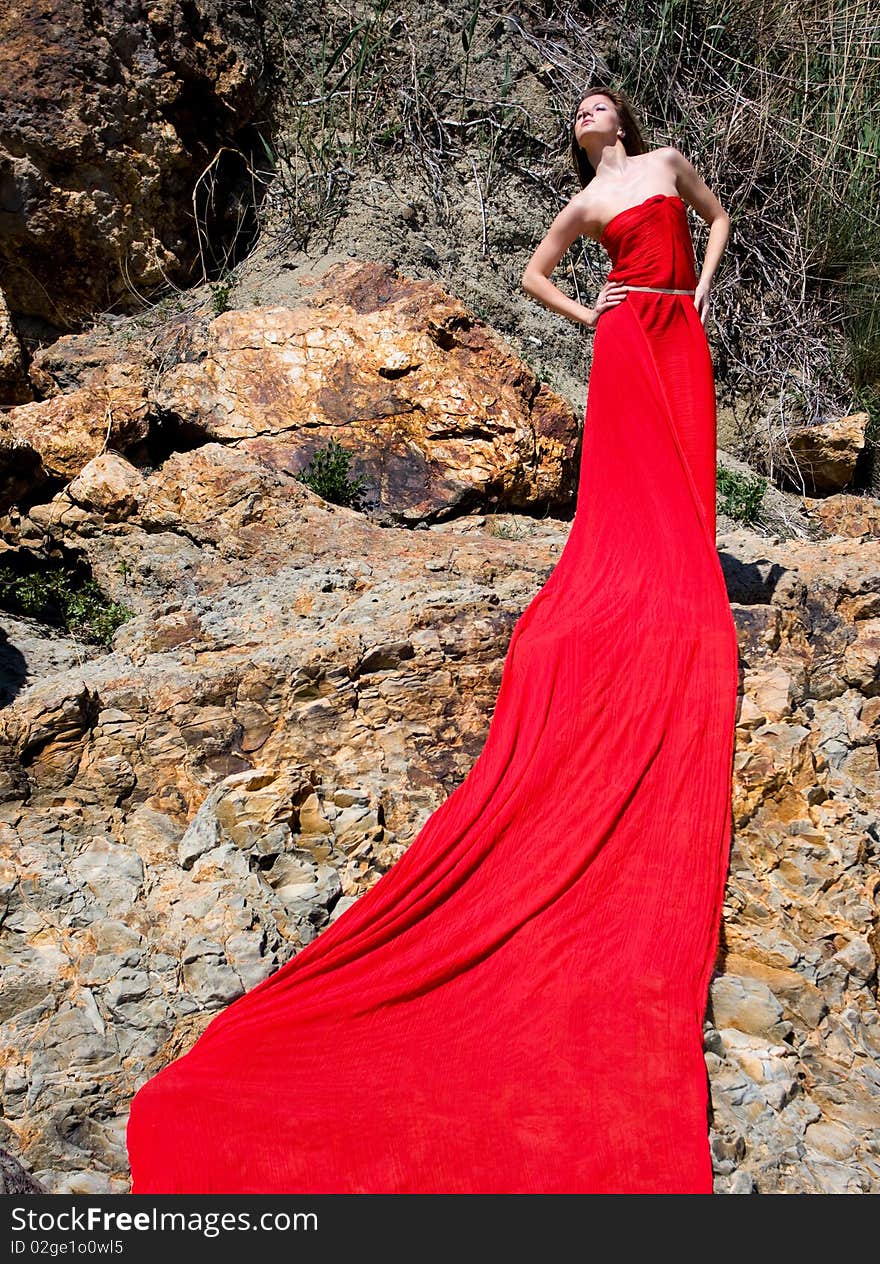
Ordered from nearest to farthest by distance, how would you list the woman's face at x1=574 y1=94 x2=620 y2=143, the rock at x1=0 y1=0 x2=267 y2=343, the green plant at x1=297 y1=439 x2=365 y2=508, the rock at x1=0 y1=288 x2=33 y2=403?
the woman's face at x1=574 y1=94 x2=620 y2=143 < the green plant at x1=297 y1=439 x2=365 y2=508 < the rock at x1=0 y1=288 x2=33 y2=403 < the rock at x1=0 y1=0 x2=267 y2=343

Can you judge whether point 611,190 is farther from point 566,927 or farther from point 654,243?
point 566,927

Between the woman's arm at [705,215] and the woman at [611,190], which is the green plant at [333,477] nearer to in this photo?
the woman at [611,190]

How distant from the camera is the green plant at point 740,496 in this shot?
5488 millimetres

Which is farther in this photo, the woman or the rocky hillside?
the woman

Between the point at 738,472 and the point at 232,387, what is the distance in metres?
2.75

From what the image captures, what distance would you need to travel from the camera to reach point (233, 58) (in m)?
6.02

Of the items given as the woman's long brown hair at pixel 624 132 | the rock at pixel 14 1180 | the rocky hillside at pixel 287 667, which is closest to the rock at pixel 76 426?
the rocky hillside at pixel 287 667

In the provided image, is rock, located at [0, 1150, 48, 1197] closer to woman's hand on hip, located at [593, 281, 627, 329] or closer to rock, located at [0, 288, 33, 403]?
woman's hand on hip, located at [593, 281, 627, 329]

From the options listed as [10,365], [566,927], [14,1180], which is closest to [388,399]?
[10,365]

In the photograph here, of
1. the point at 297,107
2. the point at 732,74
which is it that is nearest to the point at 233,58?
the point at 297,107

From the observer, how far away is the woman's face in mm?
3621

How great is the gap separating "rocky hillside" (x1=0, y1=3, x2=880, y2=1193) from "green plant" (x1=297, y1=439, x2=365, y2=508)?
0.03 m

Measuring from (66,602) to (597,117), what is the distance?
2584mm

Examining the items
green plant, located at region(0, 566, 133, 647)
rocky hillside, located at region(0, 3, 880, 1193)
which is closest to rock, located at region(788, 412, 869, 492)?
rocky hillside, located at region(0, 3, 880, 1193)
